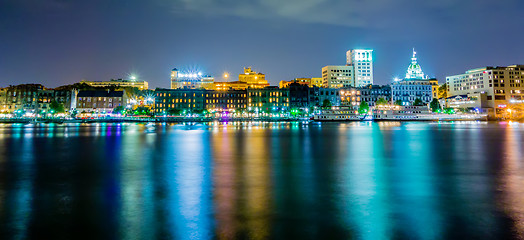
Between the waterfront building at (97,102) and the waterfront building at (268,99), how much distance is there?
182 ft

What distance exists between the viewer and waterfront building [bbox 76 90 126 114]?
146500mm

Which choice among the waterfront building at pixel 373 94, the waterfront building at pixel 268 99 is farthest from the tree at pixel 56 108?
the waterfront building at pixel 373 94

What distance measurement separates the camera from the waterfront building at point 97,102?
146 metres

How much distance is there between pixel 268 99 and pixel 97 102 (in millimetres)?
72559

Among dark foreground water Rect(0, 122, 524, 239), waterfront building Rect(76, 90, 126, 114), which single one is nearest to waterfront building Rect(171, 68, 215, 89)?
waterfront building Rect(76, 90, 126, 114)

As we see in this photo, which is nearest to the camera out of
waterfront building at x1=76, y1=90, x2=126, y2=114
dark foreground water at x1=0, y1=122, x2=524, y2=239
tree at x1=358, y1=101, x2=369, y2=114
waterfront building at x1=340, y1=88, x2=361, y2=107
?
dark foreground water at x1=0, y1=122, x2=524, y2=239

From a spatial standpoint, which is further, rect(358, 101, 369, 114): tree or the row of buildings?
rect(358, 101, 369, 114): tree

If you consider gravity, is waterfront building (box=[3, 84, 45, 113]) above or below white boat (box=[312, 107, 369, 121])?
above

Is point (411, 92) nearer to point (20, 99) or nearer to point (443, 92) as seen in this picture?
point (443, 92)

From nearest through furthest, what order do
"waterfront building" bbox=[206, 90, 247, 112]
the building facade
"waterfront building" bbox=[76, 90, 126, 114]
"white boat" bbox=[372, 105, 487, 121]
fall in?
"white boat" bbox=[372, 105, 487, 121], "waterfront building" bbox=[76, 90, 126, 114], "waterfront building" bbox=[206, 90, 247, 112], the building facade

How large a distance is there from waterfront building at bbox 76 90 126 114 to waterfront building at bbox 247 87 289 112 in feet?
182

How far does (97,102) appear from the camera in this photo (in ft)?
483

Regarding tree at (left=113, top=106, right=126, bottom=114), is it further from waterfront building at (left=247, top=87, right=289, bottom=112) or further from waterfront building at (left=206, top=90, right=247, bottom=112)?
waterfront building at (left=247, top=87, right=289, bottom=112)

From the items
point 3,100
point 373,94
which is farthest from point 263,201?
point 3,100
